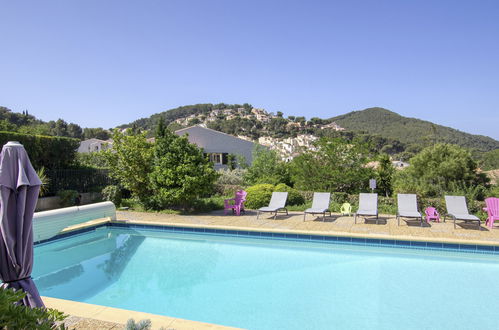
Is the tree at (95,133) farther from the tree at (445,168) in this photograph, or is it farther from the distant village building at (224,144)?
the tree at (445,168)

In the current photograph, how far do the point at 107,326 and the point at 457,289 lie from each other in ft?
18.2

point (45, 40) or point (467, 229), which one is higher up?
point (45, 40)

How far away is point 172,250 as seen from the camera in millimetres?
8320

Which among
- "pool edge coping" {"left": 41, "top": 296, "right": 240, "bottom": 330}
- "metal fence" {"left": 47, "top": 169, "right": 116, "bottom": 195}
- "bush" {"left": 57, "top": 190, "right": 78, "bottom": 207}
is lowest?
"pool edge coping" {"left": 41, "top": 296, "right": 240, "bottom": 330}

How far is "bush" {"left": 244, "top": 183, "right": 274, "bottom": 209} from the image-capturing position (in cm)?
1252

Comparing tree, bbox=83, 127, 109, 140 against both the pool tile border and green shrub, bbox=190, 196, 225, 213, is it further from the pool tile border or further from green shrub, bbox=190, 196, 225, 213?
the pool tile border

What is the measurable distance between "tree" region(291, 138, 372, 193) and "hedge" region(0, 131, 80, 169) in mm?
10705

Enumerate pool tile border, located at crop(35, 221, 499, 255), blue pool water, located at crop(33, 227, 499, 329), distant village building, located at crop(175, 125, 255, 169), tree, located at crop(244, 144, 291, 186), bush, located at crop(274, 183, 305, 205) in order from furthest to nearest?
distant village building, located at crop(175, 125, 255, 169) < tree, located at crop(244, 144, 291, 186) < bush, located at crop(274, 183, 305, 205) < pool tile border, located at crop(35, 221, 499, 255) < blue pool water, located at crop(33, 227, 499, 329)

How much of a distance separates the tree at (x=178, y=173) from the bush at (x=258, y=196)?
1696 mm

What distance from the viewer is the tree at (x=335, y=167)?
42.8 ft

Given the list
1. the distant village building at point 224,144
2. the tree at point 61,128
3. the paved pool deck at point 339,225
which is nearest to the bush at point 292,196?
the paved pool deck at point 339,225

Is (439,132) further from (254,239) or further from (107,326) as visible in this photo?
(107,326)

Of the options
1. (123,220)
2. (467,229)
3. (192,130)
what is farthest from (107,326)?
(192,130)

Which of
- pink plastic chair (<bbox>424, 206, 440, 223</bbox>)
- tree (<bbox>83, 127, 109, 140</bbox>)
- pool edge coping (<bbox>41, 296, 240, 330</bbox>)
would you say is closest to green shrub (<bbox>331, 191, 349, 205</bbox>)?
pink plastic chair (<bbox>424, 206, 440, 223</bbox>)
